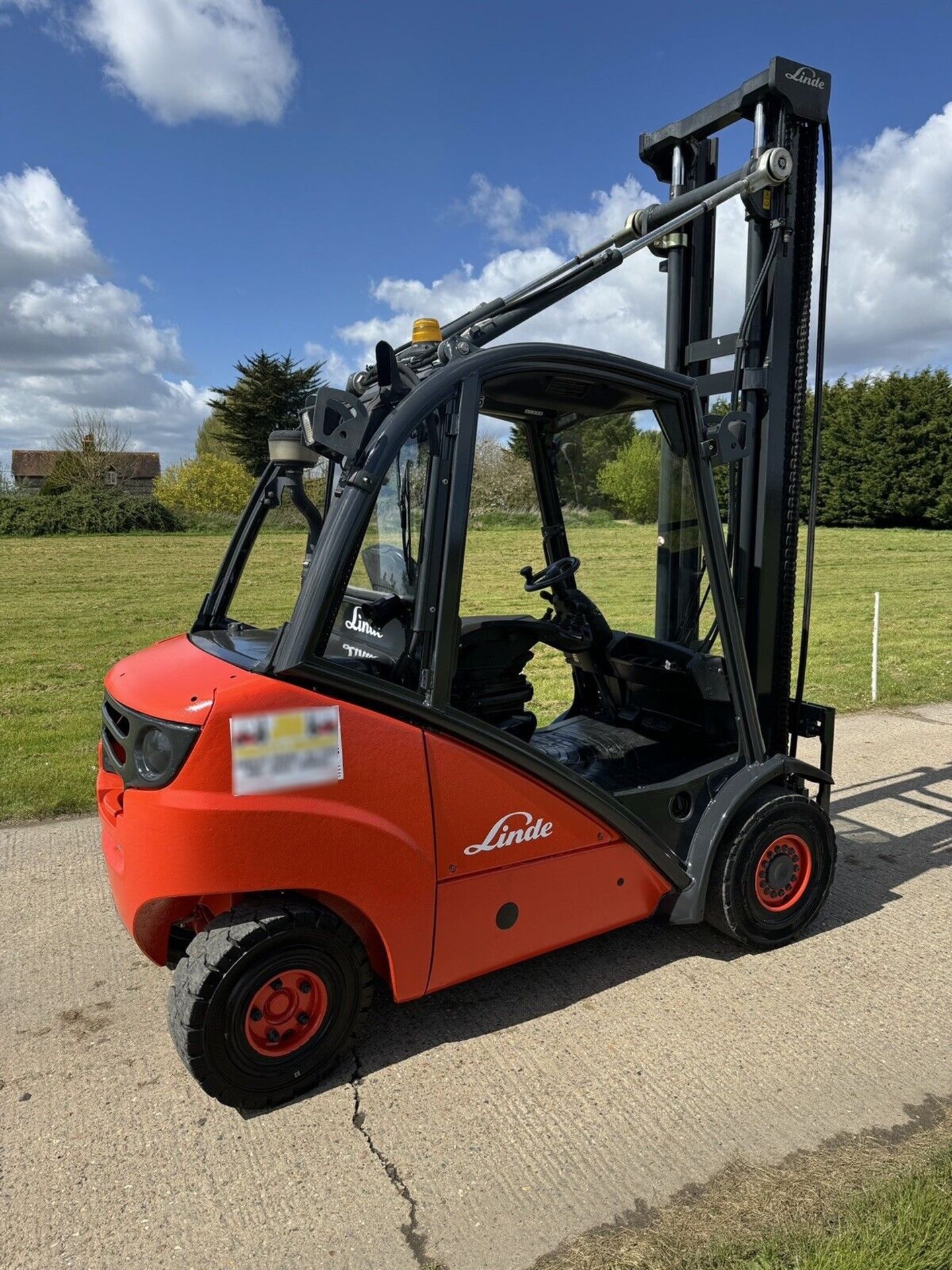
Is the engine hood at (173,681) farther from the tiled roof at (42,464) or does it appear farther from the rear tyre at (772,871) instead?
the tiled roof at (42,464)

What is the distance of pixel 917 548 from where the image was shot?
91.4 feet

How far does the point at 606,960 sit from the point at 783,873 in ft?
2.75

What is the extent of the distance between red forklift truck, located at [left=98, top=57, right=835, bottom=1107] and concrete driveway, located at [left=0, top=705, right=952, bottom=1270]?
261 mm

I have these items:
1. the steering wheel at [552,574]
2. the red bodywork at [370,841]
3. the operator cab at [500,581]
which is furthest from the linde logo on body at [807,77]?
the red bodywork at [370,841]

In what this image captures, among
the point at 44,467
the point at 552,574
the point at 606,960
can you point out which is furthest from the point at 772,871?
the point at 44,467

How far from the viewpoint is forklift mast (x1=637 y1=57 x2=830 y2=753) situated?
3.85 meters

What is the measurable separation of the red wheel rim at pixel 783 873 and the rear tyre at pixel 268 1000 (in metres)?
1.73

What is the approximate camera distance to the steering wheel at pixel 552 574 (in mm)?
3555

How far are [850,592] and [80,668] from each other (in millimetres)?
14210

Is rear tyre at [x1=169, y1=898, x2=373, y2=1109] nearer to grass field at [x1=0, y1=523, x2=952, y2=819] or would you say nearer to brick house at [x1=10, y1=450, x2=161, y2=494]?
grass field at [x1=0, y1=523, x2=952, y2=819]

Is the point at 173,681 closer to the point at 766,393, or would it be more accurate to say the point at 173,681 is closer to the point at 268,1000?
the point at 268,1000

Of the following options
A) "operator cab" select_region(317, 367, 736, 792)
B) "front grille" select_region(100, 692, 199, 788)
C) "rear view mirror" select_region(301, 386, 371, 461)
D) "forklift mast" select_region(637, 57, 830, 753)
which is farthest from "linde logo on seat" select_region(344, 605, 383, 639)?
"forklift mast" select_region(637, 57, 830, 753)

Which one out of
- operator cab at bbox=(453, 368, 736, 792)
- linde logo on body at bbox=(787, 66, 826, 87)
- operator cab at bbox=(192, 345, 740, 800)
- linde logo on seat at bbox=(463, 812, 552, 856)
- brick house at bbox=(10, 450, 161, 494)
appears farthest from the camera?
brick house at bbox=(10, 450, 161, 494)

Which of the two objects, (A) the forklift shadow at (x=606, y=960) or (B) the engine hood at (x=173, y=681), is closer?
(B) the engine hood at (x=173, y=681)
